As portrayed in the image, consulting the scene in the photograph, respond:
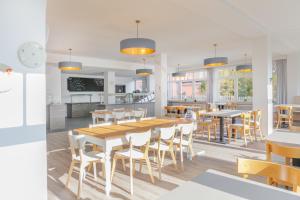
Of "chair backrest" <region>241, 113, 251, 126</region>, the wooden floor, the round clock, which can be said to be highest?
the round clock

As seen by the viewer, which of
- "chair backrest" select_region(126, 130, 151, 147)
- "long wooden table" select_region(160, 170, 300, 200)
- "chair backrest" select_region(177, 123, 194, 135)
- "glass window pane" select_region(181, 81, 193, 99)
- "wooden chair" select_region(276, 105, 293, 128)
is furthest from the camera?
"glass window pane" select_region(181, 81, 193, 99)

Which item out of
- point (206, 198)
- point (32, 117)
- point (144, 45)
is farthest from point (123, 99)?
point (206, 198)

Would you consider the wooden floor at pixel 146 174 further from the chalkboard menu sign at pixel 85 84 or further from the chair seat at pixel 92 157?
the chalkboard menu sign at pixel 85 84

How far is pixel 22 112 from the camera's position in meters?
1.65

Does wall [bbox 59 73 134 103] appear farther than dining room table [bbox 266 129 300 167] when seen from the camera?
Yes

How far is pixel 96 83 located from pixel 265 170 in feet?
41.2

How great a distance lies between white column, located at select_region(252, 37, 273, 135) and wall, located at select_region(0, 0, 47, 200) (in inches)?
222

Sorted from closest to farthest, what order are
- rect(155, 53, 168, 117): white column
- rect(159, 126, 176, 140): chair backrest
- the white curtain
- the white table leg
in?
the white table leg
rect(159, 126, 176, 140): chair backrest
rect(155, 53, 168, 117): white column
the white curtain

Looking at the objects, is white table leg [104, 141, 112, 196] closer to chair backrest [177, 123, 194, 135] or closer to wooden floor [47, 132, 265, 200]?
wooden floor [47, 132, 265, 200]

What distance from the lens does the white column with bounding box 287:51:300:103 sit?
8117 mm

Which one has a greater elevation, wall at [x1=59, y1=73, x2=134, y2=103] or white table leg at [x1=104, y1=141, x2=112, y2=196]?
wall at [x1=59, y1=73, x2=134, y2=103]

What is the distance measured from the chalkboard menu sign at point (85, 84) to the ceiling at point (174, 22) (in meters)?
5.30

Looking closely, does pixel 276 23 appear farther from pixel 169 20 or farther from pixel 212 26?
pixel 169 20

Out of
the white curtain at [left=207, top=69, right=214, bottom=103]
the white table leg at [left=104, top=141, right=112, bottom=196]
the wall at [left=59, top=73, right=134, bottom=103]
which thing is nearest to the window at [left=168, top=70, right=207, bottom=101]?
the white curtain at [left=207, top=69, right=214, bottom=103]
